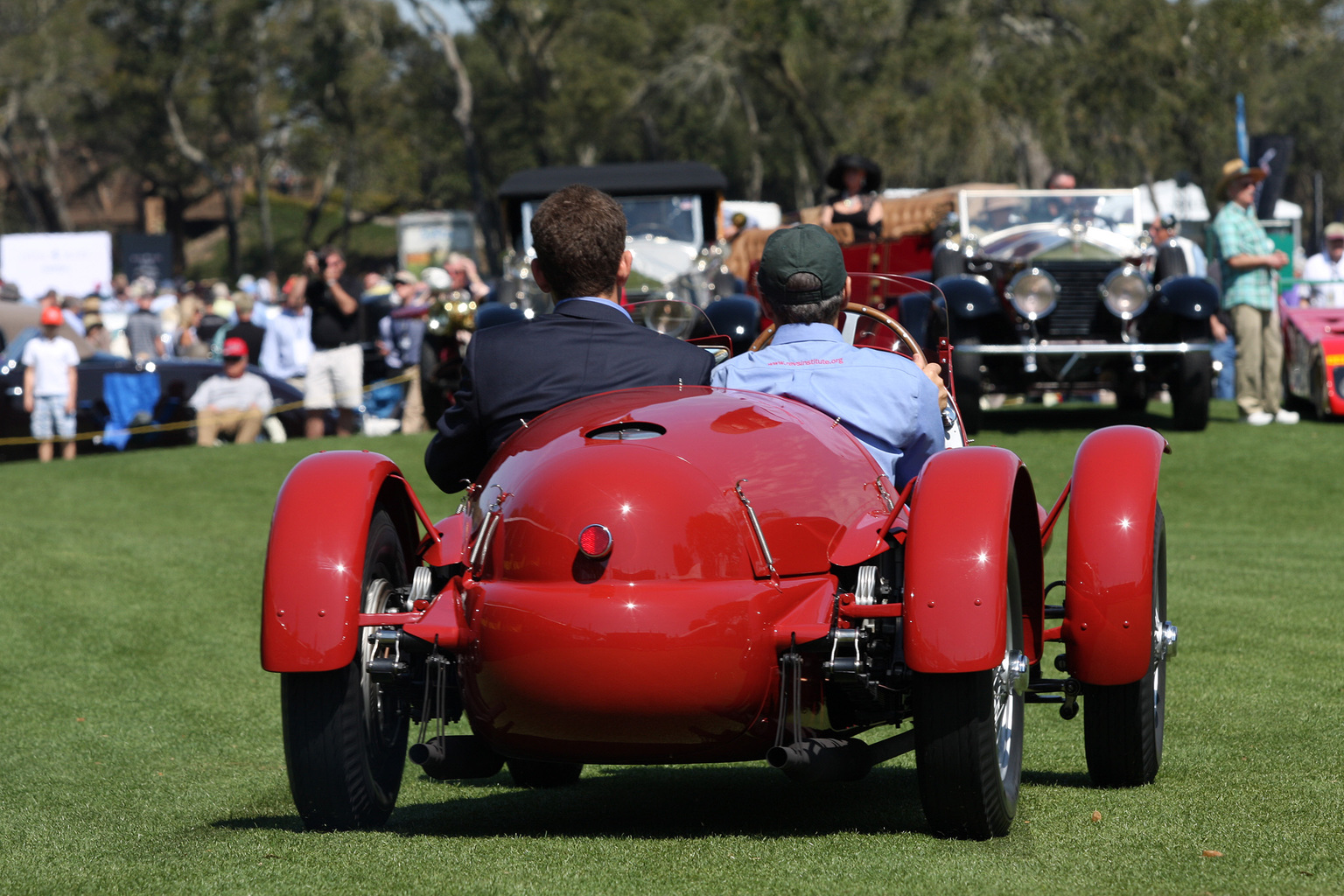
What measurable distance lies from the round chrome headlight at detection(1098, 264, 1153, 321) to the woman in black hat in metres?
2.44

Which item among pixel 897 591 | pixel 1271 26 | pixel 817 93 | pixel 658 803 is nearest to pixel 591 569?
pixel 897 591

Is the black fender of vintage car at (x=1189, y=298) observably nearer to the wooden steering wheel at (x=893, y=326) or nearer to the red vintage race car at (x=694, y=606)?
the wooden steering wheel at (x=893, y=326)

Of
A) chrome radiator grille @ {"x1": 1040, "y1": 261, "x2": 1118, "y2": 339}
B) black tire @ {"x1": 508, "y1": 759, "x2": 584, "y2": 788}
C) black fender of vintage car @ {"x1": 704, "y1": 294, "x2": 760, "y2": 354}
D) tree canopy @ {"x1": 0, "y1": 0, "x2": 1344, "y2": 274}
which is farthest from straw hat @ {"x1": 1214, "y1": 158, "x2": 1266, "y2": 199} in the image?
tree canopy @ {"x1": 0, "y1": 0, "x2": 1344, "y2": 274}

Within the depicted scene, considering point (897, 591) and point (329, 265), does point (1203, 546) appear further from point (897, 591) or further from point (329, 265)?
point (329, 265)

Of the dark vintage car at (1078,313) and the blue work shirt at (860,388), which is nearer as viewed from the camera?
the blue work shirt at (860,388)

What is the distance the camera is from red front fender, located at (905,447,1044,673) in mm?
3348

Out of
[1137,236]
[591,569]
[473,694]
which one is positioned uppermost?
[1137,236]

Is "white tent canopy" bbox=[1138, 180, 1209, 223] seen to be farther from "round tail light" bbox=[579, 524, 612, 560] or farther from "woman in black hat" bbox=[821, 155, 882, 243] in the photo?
"round tail light" bbox=[579, 524, 612, 560]

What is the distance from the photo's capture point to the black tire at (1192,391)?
13.1 metres

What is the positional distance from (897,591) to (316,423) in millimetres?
13079

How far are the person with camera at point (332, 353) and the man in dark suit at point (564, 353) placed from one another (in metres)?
11.8

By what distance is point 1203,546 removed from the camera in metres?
9.80

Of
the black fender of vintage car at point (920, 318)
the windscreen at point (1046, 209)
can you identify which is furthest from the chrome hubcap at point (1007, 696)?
the windscreen at point (1046, 209)

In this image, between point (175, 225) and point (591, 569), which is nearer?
point (591, 569)
